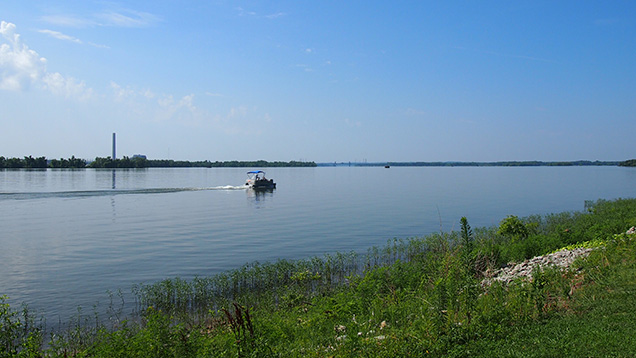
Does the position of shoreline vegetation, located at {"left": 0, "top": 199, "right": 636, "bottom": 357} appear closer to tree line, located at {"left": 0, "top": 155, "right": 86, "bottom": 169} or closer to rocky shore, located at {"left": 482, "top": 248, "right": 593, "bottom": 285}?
rocky shore, located at {"left": 482, "top": 248, "right": 593, "bottom": 285}

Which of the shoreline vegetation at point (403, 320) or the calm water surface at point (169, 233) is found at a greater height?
the shoreline vegetation at point (403, 320)

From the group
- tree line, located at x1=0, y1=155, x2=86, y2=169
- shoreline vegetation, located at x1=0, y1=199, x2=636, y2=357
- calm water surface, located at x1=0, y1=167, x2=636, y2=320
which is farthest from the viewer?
tree line, located at x1=0, y1=155, x2=86, y2=169

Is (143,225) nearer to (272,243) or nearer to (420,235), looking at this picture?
(272,243)

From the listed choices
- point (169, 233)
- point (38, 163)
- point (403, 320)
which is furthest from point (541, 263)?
point (38, 163)

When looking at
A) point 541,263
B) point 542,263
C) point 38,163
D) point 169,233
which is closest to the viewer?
point 542,263

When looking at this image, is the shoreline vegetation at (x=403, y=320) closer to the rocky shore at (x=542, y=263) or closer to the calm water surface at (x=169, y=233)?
the rocky shore at (x=542, y=263)

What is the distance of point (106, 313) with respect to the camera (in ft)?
42.7

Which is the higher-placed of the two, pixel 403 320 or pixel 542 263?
pixel 542 263

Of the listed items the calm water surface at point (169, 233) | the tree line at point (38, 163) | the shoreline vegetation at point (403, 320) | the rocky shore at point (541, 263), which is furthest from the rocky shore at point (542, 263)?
the tree line at point (38, 163)

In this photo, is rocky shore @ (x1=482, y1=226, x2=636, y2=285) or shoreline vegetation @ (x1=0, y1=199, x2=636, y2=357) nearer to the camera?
shoreline vegetation @ (x1=0, y1=199, x2=636, y2=357)

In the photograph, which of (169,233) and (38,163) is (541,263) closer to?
(169,233)

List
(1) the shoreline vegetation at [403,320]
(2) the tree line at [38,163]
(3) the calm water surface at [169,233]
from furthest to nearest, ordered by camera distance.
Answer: (2) the tree line at [38,163] < (3) the calm water surface at [169,233] < (1) the shoreline vegetation at [403,320]

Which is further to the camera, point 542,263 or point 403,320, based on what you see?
point 542,263

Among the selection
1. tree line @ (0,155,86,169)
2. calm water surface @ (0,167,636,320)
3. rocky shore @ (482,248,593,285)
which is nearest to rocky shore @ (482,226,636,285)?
rocky shore @ (482,248,593,285)
